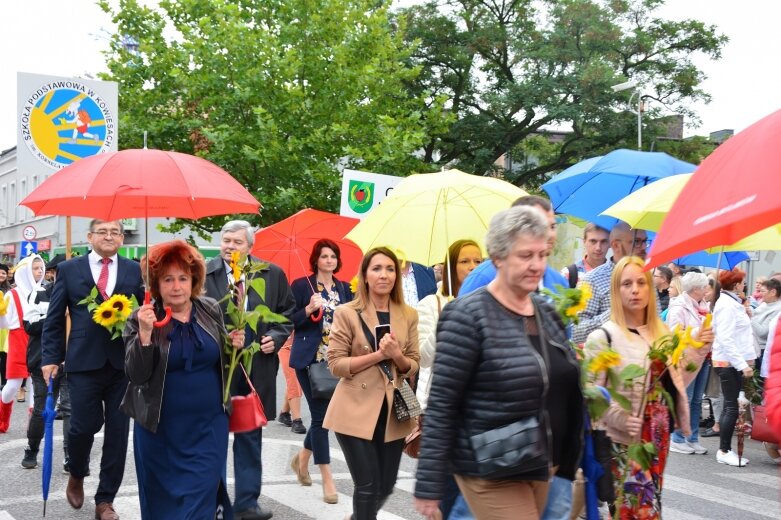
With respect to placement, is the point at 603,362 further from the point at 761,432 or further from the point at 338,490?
the point at 338,490

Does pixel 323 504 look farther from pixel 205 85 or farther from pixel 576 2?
pixel 576 2

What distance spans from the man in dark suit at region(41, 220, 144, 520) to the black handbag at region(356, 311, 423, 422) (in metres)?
1.92

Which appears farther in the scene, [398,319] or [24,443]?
[24,443]

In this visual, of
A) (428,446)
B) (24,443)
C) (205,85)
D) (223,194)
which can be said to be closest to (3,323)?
(24,443)

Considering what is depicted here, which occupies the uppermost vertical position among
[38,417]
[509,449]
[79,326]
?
[79,326]

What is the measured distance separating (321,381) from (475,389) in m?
3.91

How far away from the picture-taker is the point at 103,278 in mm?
7145

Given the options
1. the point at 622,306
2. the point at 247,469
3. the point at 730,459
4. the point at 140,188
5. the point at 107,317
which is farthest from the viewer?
the point at 730,459

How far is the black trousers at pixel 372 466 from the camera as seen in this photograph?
5.80 m

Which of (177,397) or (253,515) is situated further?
(253,515)

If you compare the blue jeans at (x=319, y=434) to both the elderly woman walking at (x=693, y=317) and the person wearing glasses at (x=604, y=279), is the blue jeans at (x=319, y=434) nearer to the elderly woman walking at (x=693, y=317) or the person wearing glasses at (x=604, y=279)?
the person wearing glasses at (x=604, y=279)

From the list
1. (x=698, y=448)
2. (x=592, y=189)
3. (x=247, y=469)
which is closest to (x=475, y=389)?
(x=247, y=469)

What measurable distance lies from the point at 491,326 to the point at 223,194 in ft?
8.41

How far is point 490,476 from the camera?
150 inches
